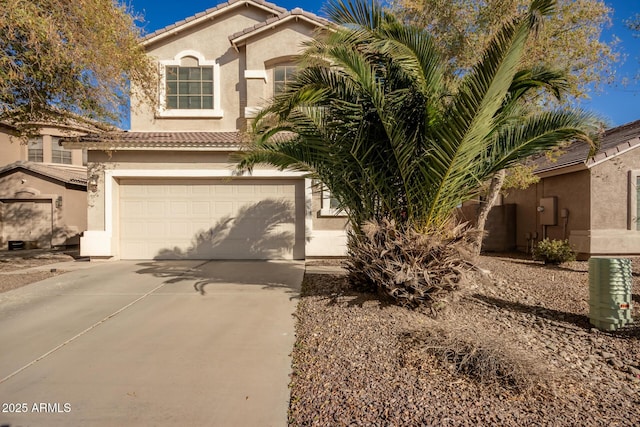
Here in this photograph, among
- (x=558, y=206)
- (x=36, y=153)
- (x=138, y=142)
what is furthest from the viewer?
(x=36, y=153)

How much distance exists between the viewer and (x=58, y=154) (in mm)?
16938

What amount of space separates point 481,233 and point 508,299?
180 centimetres

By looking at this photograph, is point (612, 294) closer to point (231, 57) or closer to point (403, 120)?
point (403, 120)

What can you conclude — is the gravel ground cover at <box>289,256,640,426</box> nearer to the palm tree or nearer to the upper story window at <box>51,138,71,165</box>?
the palm tree

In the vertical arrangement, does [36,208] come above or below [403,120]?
below

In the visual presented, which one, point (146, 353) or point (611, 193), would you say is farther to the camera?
point (611, 193)

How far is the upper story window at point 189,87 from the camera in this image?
11797 mm

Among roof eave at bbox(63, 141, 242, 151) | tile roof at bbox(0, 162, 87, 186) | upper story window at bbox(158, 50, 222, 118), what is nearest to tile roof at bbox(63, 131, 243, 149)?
roof eave at bbox(63, 141, 242, 151)

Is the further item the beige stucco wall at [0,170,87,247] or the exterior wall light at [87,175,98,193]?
the beige stucco wall at [0,170,87,247]

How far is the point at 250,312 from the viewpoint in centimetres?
506

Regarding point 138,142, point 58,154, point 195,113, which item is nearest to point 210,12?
point 195,113

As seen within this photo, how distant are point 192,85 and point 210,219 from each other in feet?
16.7

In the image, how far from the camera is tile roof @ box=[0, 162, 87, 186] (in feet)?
46.2

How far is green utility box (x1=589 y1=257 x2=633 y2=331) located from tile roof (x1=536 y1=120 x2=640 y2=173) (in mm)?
4180
